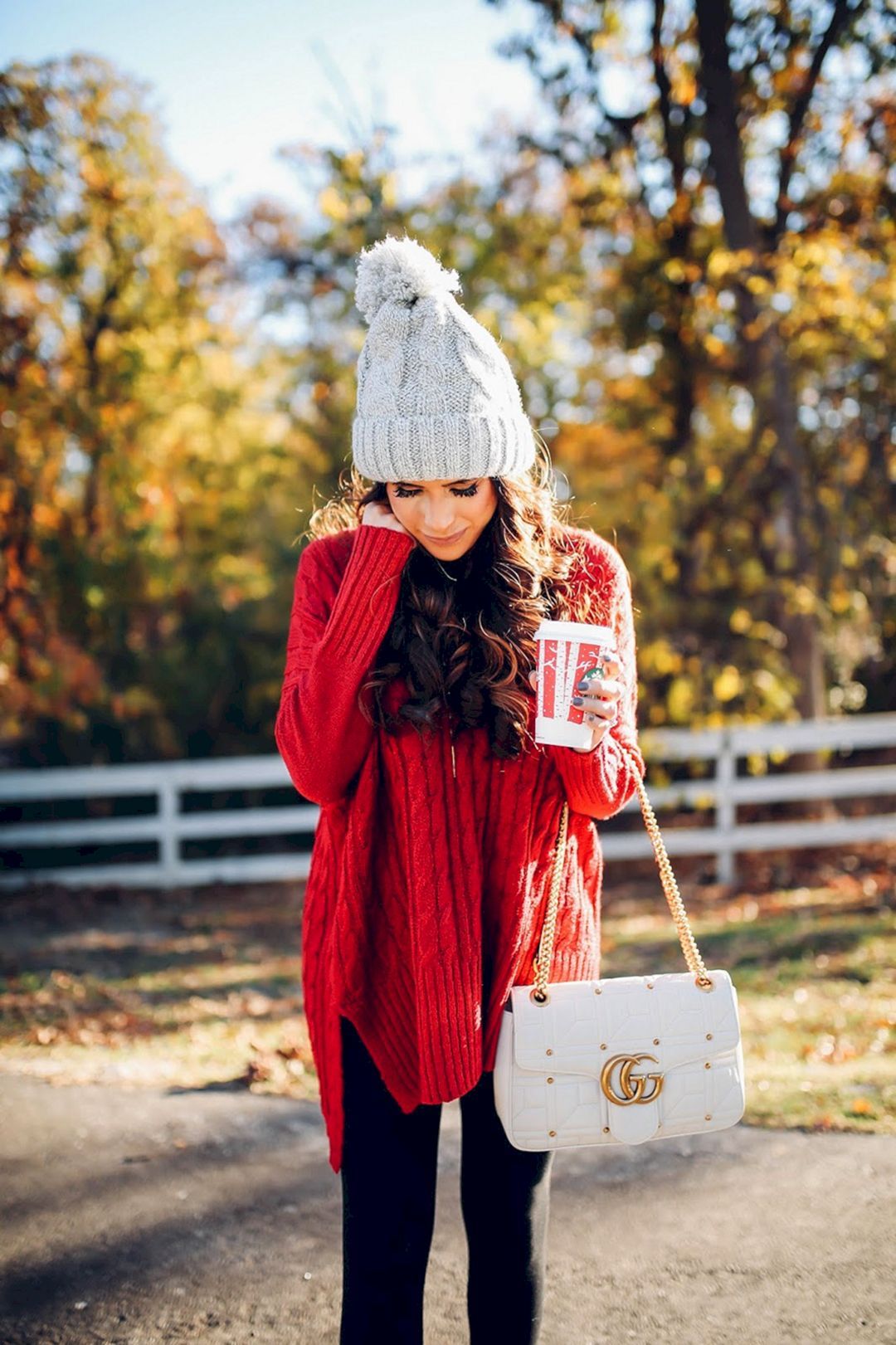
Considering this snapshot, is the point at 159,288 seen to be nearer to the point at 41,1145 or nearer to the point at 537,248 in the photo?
the point at 537,248

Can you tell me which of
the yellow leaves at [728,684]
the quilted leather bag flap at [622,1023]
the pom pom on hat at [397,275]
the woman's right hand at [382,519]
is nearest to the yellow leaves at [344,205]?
the yellow leaves at [728,684]

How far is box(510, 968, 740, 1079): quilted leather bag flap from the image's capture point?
1.98m

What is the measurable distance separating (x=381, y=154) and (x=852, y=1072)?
6554 millimetres

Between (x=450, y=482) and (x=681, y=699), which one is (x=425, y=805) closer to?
(x=450, y=482)

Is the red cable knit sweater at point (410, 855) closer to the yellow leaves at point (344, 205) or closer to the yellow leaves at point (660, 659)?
the yellow leaves at point (660, 659)

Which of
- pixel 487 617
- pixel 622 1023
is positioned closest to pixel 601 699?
pixel 487 617

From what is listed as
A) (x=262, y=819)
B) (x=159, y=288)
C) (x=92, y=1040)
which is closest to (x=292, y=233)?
(x=159, y=288)

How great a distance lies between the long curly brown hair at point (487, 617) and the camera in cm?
201

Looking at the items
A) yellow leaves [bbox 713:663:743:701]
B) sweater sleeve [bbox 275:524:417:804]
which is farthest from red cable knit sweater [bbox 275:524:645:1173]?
yellow leaves [bbox 713:663:743:701]

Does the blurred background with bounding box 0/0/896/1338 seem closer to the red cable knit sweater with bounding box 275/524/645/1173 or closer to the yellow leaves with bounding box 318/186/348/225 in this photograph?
the yellow leaves with bounding box 318/186/348/225

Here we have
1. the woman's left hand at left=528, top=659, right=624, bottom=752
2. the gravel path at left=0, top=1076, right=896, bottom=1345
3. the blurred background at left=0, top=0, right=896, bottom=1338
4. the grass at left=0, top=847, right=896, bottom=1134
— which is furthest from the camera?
the blurred background at left=0, top=0, right=896, bottom=1338

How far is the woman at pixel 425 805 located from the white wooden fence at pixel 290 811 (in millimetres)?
6055

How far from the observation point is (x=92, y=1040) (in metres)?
4.98

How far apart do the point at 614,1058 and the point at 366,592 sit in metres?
0.90
